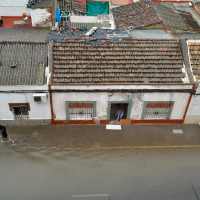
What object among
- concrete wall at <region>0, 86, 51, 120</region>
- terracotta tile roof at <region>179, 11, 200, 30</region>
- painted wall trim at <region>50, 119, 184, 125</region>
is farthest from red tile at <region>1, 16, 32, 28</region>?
terracotta tile roof at <region>179, 11, 200, 30</region>

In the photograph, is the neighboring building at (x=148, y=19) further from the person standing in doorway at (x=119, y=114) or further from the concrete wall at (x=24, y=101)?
the concrete wall at (x=24, y=101)

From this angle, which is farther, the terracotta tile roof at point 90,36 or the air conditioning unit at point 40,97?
the terracotta tile roof at point 90,36

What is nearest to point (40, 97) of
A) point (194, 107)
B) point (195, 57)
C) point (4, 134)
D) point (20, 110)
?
point (20, 110)

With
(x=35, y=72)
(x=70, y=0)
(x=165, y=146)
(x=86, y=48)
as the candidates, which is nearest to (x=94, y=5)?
(x=70, y=0)

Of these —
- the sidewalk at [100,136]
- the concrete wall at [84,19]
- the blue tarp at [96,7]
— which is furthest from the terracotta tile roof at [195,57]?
the blue tarp at [96,7]

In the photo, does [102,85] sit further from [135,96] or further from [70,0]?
[70,0]

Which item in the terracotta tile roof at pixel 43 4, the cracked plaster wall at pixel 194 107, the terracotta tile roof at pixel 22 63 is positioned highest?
the terracotta tile roof at pixel 43 4

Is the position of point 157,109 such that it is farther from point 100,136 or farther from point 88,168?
point 88,168

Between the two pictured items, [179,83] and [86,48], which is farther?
[86,48]
